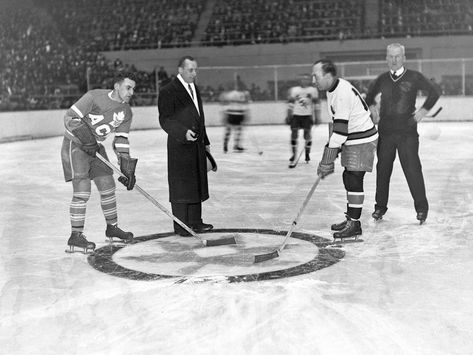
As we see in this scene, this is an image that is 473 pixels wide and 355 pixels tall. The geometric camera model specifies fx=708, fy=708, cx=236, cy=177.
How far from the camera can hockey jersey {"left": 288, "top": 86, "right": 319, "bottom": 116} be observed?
10.3 meters

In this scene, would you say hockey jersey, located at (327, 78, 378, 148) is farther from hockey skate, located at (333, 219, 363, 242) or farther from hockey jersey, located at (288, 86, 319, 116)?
hockey jersey, located at (288, 86, 319, 116)

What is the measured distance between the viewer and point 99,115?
461 centimetres

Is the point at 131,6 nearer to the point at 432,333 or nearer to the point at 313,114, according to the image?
the point at 313,114

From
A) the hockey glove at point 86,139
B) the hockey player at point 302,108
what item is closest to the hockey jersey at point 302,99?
the hockey player at point 302,108

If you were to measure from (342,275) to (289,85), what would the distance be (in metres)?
16.1

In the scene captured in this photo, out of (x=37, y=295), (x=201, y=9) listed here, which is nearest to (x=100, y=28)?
(x=201, y=9)

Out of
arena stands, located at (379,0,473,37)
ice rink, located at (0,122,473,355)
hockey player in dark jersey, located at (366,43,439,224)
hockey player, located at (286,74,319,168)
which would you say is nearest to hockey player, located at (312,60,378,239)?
ice rink, located at (0,122,473,355)

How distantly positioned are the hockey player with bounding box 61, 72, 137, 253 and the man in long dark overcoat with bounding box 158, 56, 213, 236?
501mm

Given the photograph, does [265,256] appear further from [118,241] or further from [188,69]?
[188,69]

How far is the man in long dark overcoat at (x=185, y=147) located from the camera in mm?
5164

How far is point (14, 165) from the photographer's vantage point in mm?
10594

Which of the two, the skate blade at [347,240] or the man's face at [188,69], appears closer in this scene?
the skate blade at [347,240]

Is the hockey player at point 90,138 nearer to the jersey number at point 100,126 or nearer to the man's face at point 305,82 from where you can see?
the jersey number at point 100,126

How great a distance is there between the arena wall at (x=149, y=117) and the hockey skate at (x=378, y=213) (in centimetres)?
1085
